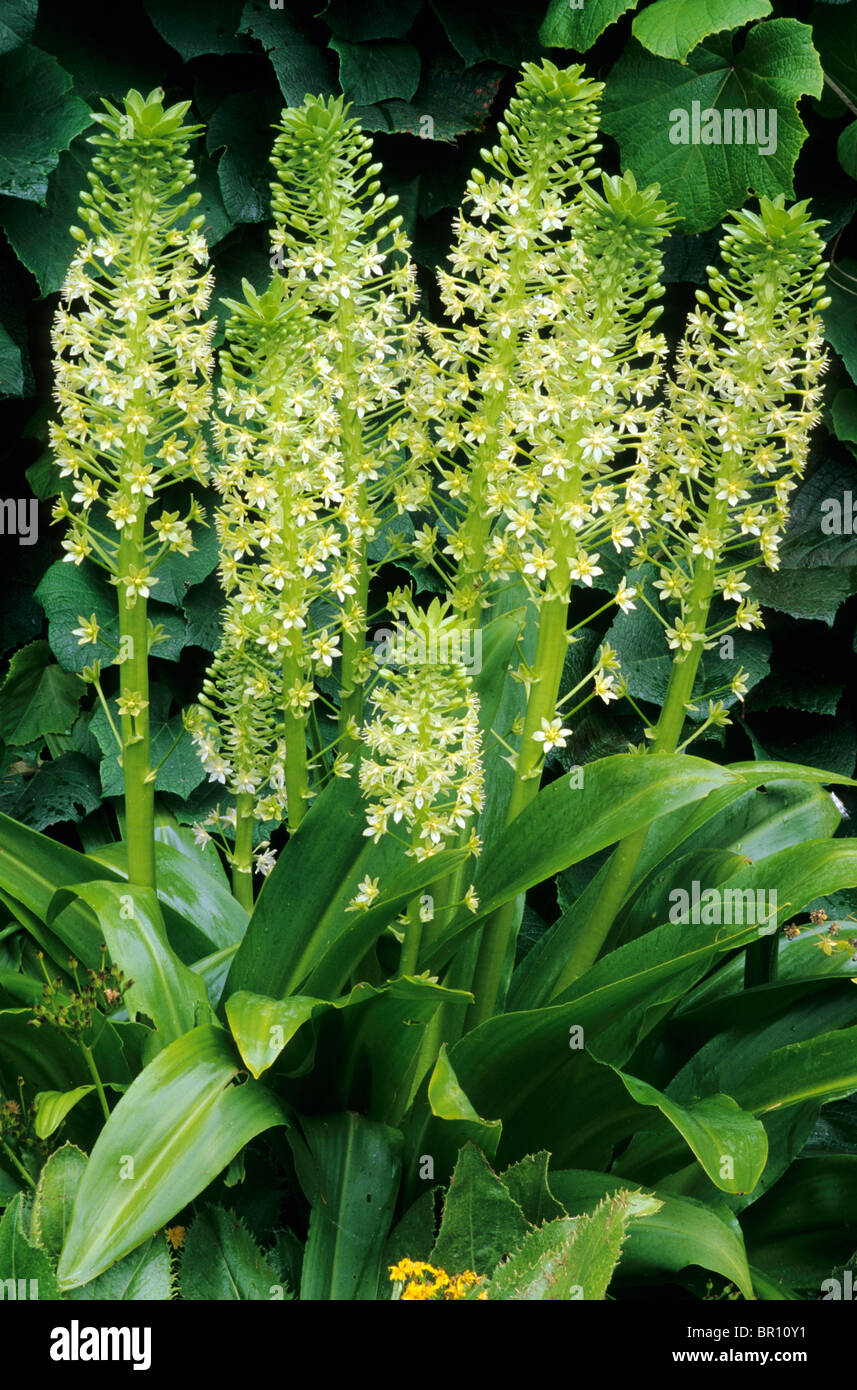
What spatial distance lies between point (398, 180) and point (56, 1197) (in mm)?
2558

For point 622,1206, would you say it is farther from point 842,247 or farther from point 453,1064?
point 842,247

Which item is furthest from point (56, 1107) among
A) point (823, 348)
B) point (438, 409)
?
point (823, 348)

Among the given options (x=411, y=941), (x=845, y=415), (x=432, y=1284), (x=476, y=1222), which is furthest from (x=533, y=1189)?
(x=845, y=415)

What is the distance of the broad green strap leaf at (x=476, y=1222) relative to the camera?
214 cm

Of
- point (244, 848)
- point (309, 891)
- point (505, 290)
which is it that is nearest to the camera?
point (505, 290)

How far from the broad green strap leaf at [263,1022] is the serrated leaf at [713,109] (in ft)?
6.65

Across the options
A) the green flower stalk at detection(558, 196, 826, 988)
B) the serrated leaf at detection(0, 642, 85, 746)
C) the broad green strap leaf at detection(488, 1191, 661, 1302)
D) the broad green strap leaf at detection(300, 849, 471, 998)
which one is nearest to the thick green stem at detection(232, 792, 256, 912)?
the broad green strap leaf at detection(300, 849, 471, 998)

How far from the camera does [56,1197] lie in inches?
86.7

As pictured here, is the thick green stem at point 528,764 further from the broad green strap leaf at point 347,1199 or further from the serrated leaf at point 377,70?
the serrated leaf at point 377,70

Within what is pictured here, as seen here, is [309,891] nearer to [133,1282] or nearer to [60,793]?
[133,1282]

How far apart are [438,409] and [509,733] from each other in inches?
29.7

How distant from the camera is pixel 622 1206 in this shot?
1987 millimetres

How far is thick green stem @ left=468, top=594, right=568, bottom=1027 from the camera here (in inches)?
93.1

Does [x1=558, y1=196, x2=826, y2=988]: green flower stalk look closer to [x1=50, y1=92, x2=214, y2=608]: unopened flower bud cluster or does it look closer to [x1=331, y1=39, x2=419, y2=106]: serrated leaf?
[x1=50, y1=92, x2=214, y2=608]: unopened flower bud cluster
